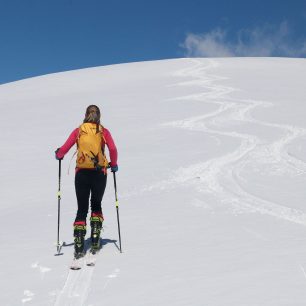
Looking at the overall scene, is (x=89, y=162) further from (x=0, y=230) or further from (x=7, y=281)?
(x=0, y=230)

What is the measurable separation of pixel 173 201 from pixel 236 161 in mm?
3124

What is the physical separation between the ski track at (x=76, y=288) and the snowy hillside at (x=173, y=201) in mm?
19

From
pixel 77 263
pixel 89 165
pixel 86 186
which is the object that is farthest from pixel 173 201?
pixel 77 263

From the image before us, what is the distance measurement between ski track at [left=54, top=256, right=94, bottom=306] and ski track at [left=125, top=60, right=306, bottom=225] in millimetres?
3006

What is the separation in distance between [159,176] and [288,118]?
7046 millimetres

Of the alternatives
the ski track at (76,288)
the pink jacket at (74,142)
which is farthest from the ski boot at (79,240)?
the pink jacket at (74,142)

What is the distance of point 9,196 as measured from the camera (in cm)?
898

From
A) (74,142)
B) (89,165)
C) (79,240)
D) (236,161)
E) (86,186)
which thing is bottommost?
(79,240)

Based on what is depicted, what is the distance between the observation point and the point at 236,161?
10.4 metres

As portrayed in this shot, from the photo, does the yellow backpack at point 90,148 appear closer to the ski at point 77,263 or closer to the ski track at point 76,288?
the ski at point 77,263

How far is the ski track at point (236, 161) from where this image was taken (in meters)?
7.41

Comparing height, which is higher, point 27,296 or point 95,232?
point 95,232

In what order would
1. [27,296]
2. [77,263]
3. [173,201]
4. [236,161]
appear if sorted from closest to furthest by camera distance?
[27,296]
[77,263]
[173,201]
[236,161]

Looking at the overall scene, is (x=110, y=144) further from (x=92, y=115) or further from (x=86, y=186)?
(x=86, y=186)
